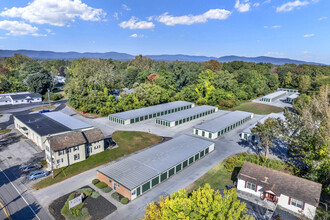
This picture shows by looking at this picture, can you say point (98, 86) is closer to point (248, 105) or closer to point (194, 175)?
point (194, 175)

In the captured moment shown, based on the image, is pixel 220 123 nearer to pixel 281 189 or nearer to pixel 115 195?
pixel 281 189

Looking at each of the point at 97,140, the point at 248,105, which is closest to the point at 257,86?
the point at 248,105

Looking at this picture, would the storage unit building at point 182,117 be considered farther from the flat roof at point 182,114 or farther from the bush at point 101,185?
the bush at point 101,185

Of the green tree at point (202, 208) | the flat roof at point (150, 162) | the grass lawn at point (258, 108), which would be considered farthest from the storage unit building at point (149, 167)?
the grass lawn at point (258, 108)

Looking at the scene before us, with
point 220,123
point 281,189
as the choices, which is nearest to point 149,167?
point 281,189

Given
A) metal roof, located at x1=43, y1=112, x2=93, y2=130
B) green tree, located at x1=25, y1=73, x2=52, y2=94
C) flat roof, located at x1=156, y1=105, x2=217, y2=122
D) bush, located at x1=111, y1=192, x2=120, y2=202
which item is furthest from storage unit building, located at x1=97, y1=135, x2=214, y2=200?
green tree, located at x1=25, y1=73, x2=52, y2=94

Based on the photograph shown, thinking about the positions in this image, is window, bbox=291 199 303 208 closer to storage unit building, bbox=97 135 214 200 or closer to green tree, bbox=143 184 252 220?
green tree, bbox=143 184 252 220

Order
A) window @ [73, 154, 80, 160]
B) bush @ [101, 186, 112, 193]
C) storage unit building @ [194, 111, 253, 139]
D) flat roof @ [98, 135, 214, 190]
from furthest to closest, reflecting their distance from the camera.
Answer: storage unit building @ [194, 111, 253, 139]
window @ [73, 154, 80, 160]
flat roof @ [98, 135, 214, 190]
bush @ [101, 186, 112, 193]
